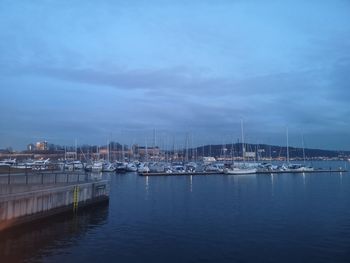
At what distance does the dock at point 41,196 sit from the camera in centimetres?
2980

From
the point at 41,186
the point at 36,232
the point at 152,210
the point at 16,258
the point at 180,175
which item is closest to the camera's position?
the point at 16,258

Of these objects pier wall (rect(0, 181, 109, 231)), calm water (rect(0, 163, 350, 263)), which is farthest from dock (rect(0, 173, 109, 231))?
calm water (rect(0, 163, 350, 263))

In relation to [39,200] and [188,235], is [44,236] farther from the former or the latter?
[188,235]

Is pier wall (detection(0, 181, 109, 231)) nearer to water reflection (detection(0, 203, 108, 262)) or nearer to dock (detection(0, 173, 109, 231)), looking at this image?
dock (detection(0, 173, 109, 231))

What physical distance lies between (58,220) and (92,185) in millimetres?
10260

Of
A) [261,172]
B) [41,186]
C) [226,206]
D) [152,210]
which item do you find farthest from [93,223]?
[261,172]

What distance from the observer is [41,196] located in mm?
34188

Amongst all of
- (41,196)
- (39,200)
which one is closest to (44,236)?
(39,200)

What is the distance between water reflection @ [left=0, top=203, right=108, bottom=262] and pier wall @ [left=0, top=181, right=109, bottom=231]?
2.18 feet

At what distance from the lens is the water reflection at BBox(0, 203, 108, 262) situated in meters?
25.3

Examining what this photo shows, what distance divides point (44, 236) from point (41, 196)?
4829mm

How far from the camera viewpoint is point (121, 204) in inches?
1978

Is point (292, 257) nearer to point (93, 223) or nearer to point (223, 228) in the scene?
point (223, 228)

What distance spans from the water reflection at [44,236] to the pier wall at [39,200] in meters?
0.66
